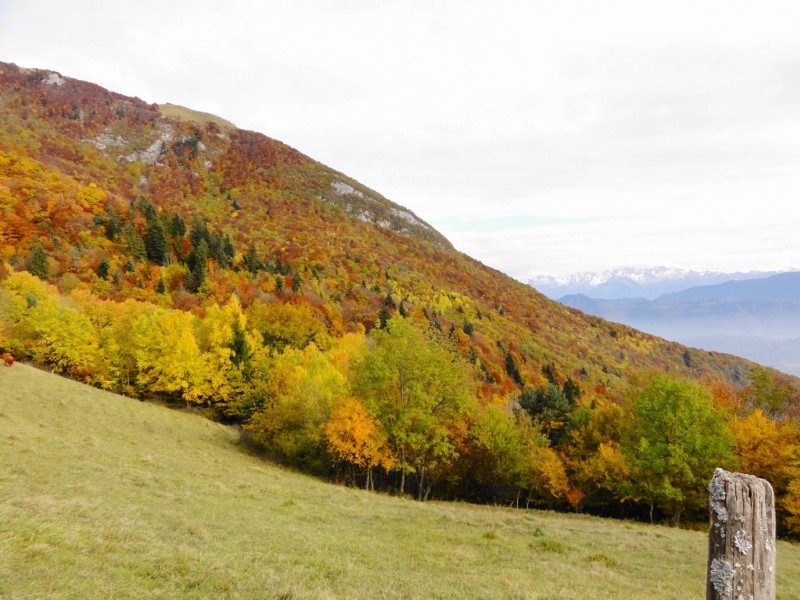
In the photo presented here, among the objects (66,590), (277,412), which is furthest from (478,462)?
(66,590)

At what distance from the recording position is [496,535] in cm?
1833

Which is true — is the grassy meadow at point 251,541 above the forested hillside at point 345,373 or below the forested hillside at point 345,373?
below

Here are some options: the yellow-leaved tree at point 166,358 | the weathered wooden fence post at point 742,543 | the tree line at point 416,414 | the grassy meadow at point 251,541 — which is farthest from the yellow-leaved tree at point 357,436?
the weathered wooden fence post at point 742,543

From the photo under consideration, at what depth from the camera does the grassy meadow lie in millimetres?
9453

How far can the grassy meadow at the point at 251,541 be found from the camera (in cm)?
945

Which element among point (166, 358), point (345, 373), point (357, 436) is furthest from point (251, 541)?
point (166, 358)

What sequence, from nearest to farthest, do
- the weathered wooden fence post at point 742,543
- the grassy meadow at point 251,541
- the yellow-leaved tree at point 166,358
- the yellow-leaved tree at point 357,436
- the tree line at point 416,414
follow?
the weathered wooden fence post at point 742,543 < the grassy meadow at point 251,541 < the yellow-leaved tree at point 357,436 < the tree line at point 416,414 < the yellow-leaved tree at point 166,358

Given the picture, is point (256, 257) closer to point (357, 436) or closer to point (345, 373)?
point (345, 373)

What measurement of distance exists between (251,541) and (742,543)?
44.1 ft

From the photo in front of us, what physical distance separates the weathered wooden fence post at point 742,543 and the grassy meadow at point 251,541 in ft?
27.7

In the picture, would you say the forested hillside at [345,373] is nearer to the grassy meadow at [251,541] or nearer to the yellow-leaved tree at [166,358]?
the yellow-leaved tree at [166,358]

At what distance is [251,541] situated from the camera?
44.0ft

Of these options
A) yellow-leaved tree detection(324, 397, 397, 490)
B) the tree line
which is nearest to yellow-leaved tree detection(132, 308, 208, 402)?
the tree line

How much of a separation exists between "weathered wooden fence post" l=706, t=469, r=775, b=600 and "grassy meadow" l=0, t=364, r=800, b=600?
27.7 ft
